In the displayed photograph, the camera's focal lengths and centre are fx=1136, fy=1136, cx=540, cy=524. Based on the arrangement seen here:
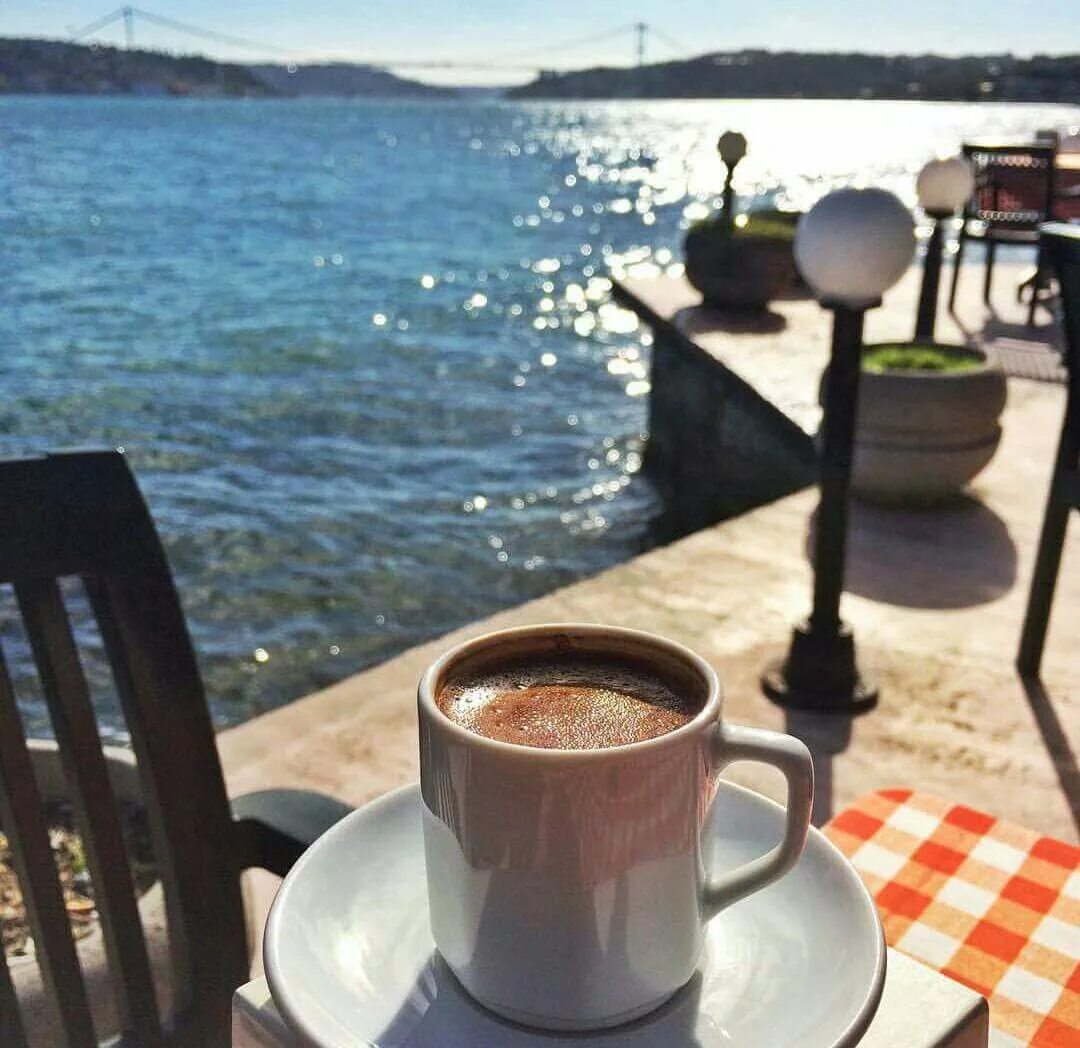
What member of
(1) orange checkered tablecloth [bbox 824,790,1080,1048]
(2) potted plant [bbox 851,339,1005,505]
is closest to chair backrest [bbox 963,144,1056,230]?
(2) potted plant [bbox 851,339,1005,505]

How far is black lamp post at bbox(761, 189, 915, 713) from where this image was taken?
279cm

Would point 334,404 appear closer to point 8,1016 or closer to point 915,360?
point 915,360

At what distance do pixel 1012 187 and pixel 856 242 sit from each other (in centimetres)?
757

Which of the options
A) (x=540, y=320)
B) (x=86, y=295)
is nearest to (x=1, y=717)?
(x=540, y=320)

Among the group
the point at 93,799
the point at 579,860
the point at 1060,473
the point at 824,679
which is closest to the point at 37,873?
the point at 93,799

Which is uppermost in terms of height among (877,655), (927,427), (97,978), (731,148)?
(731,148)

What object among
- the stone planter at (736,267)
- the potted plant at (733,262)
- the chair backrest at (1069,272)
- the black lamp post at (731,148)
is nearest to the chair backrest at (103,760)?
the chair backrest at (1069,272)

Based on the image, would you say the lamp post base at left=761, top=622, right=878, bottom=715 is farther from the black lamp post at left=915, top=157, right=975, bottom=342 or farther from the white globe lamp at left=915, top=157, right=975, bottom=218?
the white globe lamp at left=915, top=157, right=975, bottom=218

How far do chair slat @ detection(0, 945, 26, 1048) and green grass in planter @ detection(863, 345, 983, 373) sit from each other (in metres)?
4.50

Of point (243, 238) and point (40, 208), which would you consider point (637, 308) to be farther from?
point (40, 208)

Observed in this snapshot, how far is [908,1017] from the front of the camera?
90cm

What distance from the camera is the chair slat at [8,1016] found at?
127cm

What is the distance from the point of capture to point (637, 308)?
9.84 meters

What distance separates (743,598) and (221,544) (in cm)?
514
